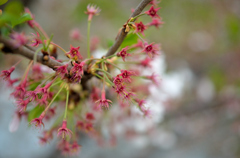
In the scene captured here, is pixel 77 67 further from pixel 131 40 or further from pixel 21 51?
pixel 131 40

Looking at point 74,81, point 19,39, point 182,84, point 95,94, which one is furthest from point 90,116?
point 182,84

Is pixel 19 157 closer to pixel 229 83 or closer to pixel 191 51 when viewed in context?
pixel 229 83

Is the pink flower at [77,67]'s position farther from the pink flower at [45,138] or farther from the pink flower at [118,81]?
the pink flower at [45,138]

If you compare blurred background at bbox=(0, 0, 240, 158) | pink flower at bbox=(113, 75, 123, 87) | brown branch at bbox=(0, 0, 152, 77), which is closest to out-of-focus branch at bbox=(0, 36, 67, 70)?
brown branch at bbox=(0, 0, 152, 77)

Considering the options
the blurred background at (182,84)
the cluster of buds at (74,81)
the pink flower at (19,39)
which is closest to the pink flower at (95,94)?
the cluster of buds at (74,81)

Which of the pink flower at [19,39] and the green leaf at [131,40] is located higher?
the green leaf at [131,40]

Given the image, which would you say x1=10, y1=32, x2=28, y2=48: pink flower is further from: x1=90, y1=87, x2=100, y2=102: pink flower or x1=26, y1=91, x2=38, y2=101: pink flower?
x1=90, y1=87, x2=100, y2=102: pink flower

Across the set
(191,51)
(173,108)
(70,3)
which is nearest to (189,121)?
(173,108)

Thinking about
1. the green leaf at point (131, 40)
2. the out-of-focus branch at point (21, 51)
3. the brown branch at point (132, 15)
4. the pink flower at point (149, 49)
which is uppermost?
the green leaf at point (131, 40)
